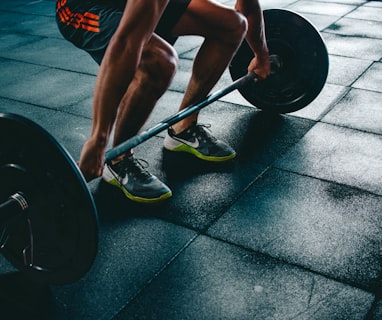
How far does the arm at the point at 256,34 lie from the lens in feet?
7.08

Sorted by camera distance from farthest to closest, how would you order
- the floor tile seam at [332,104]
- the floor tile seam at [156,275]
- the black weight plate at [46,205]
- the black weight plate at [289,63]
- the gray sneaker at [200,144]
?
the floor tile seam at [332,104] < the black weight plate at [289,63] < the gray sneaker at [200,144] < the floor tile seam at [156,275] < the black weight plate at [46,205]

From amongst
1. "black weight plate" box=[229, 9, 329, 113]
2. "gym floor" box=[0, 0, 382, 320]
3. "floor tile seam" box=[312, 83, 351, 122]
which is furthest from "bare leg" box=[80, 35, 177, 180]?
"floor tile seam" box=[312, 83, 351, 122]

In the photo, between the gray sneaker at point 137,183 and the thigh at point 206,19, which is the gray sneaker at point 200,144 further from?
the thigh at point 206,19

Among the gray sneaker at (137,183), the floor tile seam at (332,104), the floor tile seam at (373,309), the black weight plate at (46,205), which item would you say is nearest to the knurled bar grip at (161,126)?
the gray sneaker at (137,183)

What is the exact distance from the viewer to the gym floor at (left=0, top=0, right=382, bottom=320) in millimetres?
1484

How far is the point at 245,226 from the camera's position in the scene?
1.82 m

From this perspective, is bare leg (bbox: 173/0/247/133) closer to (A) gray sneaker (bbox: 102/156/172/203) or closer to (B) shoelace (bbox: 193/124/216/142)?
(B) shoelace (bbox: 193/124/216/142)

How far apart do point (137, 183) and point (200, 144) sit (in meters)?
0.43

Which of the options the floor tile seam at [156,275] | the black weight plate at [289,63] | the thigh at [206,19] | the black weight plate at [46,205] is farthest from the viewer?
the black weight plate at [289,63]

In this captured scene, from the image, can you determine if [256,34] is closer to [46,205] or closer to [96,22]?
[96,22]

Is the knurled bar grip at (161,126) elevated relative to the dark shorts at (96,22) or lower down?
lower down

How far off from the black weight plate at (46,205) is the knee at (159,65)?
0.60m

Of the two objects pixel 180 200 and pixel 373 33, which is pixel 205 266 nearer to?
pixel 180 200

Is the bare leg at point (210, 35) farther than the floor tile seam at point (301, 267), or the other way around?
the bare leg at point (210, 35)
